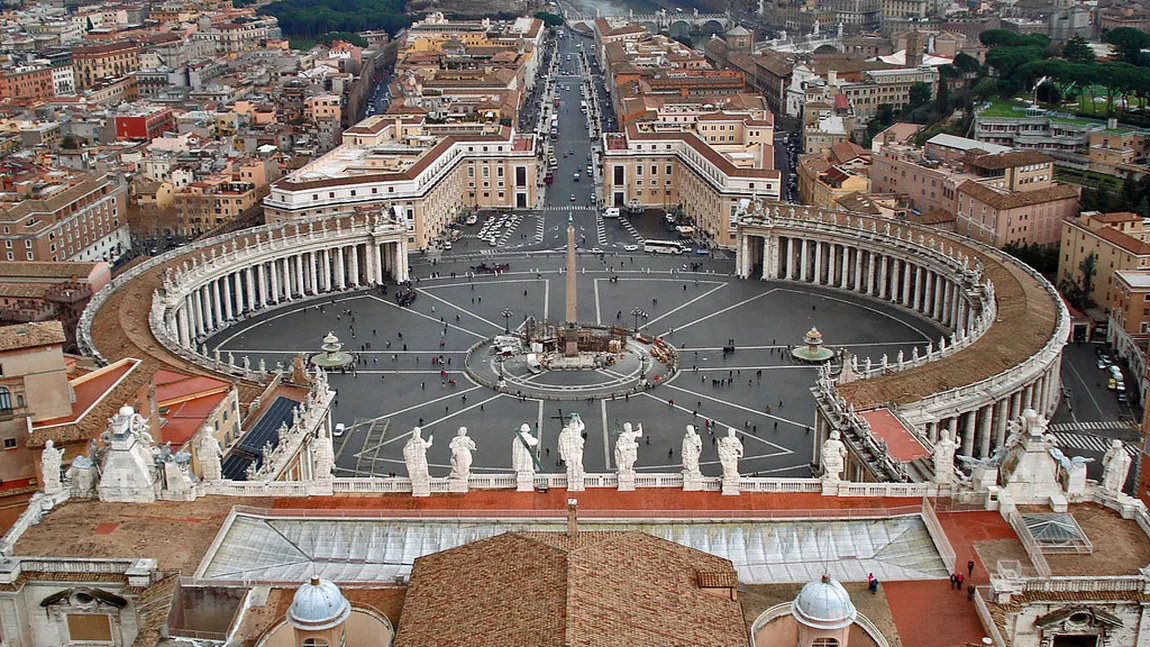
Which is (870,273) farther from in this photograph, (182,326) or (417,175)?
(182,326)

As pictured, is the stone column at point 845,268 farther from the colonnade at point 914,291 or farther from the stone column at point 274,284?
the stone column at point 274,284

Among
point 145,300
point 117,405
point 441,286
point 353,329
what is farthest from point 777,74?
point 117,405

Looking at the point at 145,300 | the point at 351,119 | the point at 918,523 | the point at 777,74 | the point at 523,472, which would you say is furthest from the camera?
the point at 777,74

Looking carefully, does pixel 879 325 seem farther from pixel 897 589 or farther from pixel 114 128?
pixel 114 128

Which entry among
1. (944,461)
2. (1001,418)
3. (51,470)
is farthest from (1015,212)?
(51,470)

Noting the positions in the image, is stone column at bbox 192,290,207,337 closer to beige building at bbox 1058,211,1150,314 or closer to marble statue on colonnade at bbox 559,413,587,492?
marble statue on colonnade at bbox 559,413,587,492
